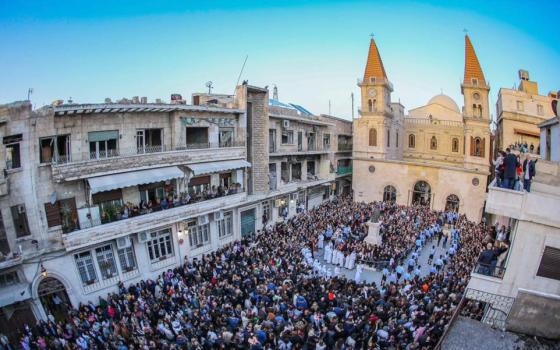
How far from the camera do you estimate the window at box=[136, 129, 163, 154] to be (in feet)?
60.2

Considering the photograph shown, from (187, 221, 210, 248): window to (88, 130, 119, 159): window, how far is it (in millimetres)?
5795

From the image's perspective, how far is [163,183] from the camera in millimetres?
19453

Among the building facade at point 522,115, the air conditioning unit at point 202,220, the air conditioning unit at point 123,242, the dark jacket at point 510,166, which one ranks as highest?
the building facade at point 522,115

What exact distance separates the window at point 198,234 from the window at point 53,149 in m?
7.24

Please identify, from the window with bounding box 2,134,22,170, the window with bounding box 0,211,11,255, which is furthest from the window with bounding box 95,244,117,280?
the window with bounding box 2,134,22,170

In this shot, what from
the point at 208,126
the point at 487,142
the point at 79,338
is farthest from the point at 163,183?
the point at 487,142

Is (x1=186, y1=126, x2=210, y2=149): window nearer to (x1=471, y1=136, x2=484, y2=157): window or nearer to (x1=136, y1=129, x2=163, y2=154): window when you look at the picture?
(x1=136, y1=129, x2=163, y2=154): window

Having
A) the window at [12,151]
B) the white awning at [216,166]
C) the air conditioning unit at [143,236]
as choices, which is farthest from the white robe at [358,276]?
the window at [12,151]

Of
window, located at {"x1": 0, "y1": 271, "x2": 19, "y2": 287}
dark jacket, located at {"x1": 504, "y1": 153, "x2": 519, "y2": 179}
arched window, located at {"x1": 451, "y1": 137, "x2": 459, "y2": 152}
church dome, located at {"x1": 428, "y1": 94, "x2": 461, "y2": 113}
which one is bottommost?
window, located at {"x1": 0, "y1": 271, "x2": 19, "y2": 287}

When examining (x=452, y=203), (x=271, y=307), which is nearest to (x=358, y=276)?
(x=271, y=307)

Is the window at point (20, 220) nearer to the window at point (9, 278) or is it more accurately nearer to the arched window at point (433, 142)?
the window at point (9, 278)

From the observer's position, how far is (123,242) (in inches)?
674

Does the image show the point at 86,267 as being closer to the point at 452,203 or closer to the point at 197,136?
the point at 197,136

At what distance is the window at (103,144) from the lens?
16.6 m
